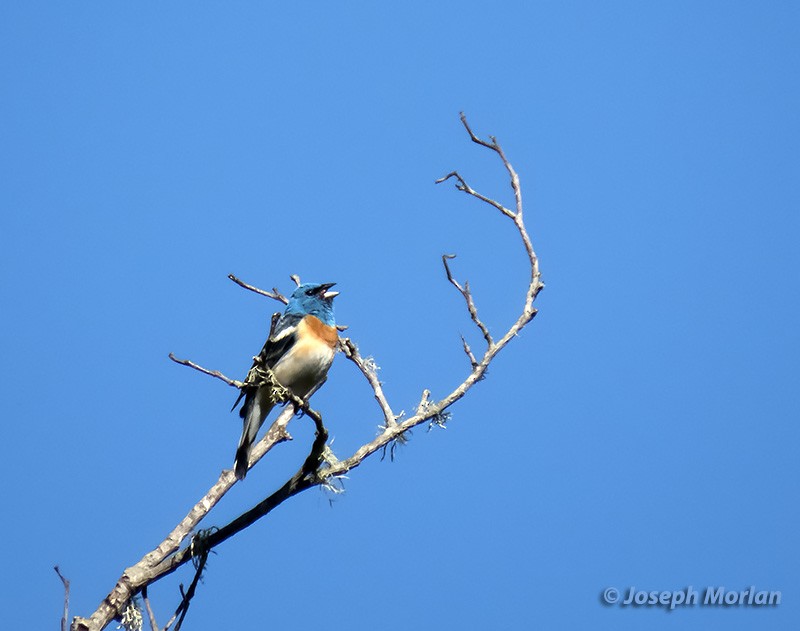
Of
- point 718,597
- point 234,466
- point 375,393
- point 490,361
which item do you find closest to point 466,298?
point 490,361

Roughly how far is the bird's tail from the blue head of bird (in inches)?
48.9

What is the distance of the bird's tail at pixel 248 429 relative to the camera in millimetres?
7238

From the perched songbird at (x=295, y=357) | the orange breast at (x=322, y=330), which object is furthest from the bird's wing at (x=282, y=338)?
the orange breast at (x=322, y=330)

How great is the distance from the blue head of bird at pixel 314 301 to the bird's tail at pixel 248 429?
1.24 m

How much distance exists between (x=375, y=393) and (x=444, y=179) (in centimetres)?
180

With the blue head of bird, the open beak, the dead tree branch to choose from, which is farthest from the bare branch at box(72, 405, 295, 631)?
the open beak

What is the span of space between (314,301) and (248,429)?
1.87 metres

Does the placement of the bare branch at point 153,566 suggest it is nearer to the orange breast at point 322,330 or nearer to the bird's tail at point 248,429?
the bird's tail at point 248,429

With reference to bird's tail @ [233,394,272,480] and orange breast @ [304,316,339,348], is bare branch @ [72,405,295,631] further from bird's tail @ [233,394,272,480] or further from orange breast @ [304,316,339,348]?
orange breast @ [304,316,339,348]

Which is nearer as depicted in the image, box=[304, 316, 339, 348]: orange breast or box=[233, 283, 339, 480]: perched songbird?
box=[233, 283, 339, 480]: perched songbird

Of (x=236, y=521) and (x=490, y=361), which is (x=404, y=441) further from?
(x=236, y=521)

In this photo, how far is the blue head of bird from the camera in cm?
895

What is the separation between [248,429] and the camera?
7730 mm

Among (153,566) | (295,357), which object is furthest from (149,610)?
(295,357)
